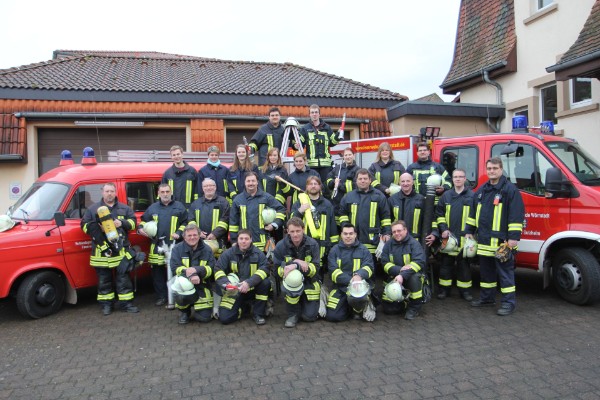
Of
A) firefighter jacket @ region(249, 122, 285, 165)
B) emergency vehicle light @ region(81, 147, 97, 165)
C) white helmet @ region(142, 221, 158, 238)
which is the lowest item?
white helmet @ region(142, 221, 158, 238)

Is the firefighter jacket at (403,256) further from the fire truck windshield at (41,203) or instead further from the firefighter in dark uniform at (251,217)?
the fire truck windshield at (41,203)

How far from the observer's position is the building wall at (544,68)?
10268 mm

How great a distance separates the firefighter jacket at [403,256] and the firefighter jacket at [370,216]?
0.41 m

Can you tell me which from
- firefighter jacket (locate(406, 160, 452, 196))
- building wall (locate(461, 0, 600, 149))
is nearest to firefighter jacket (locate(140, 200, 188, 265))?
firefighter jacket (locate(406, 160, 452, 196))

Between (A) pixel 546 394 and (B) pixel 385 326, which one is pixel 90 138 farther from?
(A) pixel 546 394

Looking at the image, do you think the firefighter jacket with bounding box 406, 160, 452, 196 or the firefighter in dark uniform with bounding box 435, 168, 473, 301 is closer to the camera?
the firefighter in dark uniform with bounding box 435, 168, 473, 301

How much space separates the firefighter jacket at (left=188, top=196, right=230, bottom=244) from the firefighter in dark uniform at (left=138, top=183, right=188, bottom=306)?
170 millimetres

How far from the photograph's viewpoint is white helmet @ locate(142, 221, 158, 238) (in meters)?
Answer: 6.45

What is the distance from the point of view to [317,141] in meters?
7.74

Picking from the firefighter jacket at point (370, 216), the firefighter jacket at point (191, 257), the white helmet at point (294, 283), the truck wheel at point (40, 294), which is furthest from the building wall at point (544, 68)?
the truck wheel at point (40, 294)

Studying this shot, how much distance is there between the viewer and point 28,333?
5.65m

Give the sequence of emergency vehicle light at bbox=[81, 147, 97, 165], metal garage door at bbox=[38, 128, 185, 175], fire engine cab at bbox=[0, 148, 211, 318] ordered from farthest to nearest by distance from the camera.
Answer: metal garage door at bbox=[38, 128, 185, 175] → emergency vehicle light at bbox=[81, 147, 97, 165] → fire engine cab at bbox=[0, 148, 211, 318]

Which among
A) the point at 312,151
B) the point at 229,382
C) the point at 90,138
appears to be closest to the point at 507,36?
the point at 312,151

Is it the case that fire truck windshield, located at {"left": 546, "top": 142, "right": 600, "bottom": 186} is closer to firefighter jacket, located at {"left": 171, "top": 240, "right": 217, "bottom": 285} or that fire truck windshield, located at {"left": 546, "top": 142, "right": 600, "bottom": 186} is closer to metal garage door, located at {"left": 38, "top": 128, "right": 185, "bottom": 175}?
firefighter jacket, located at {"left": 171, "top": 240, "right": 217, "bottom": 285}
